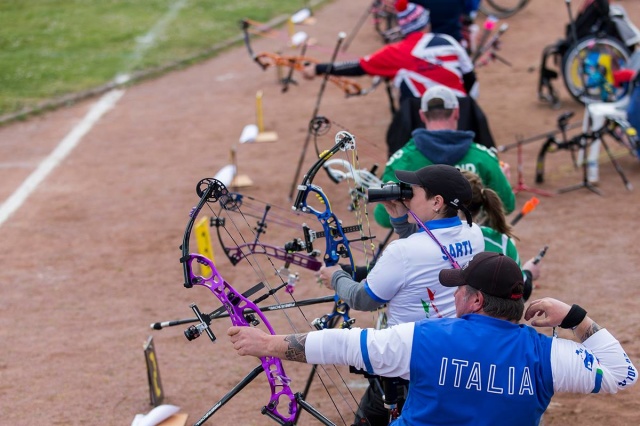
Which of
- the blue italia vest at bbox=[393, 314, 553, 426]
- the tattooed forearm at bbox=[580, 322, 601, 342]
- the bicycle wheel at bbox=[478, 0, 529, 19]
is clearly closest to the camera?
the blue italia vest at bbox=[393, 314, 553, 426]

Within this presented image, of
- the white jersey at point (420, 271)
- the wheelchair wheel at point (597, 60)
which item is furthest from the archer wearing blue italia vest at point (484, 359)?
the wheelchair wheel at point (597, 60)

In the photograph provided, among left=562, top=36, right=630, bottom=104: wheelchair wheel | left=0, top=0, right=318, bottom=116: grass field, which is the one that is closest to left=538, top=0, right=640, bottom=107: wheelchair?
left=562, top=36, right=630, bottom=104: wheelchair wheel

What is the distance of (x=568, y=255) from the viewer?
8672 mm

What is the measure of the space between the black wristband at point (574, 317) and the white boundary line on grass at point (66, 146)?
8.08 m

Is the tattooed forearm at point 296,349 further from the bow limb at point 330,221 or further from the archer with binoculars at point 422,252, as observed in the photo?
the bow limb at point 330,221

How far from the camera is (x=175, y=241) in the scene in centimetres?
961

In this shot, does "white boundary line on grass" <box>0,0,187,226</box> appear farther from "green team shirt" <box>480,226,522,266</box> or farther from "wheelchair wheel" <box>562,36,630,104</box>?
"wheelchair wheel" <box>562,36,630,104</box>

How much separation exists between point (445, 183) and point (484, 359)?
1.18 meters

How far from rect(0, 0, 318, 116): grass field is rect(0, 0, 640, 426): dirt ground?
5.09ft

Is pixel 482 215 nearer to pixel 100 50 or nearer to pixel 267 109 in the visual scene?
pixel 267 109

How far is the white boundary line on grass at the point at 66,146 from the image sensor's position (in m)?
11.2

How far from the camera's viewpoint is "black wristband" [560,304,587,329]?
12.4 feet

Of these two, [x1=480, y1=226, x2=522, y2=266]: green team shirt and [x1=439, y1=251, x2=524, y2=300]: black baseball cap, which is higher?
[x1=439, y1=251, x2=524, y2=300]: black baseball cap

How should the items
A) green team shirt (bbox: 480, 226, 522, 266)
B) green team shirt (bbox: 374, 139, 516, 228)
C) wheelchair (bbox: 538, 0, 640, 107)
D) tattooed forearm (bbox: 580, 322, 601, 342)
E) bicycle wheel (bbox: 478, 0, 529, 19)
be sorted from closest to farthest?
1. tattooed forearm (bbox: 580, 322, 601, 342)
2. green team shirt (bbox: 480, 226, 522, 266)
3. green team shirt (bbox: 374, 139, 516, 228)
4. wheelchair (bbox: 538, 0, 640, 107)
5. bicycle wheel (bbox: 478, 0, 529, 19)
